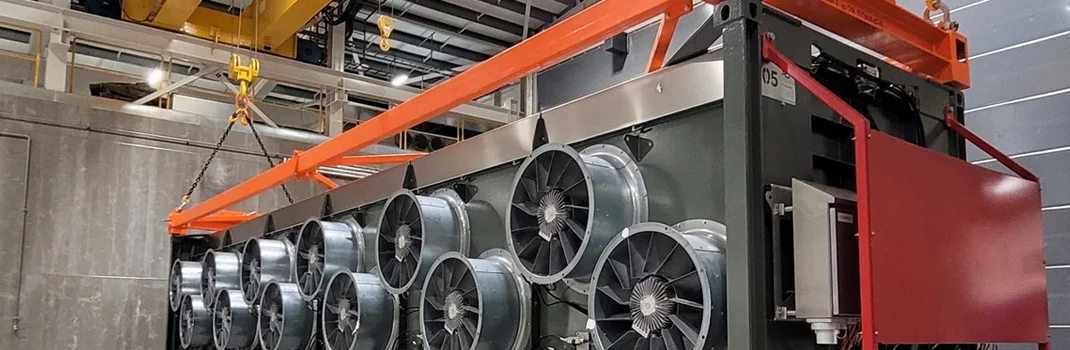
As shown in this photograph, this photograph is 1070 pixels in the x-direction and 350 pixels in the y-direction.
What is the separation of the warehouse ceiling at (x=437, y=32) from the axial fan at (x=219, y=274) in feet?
11.6

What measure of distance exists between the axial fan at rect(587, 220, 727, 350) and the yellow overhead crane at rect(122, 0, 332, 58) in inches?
205

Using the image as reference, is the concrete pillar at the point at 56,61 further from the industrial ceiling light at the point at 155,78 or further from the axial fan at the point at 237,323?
the axial fan at the point at 237,323

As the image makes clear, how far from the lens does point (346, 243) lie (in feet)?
14.1

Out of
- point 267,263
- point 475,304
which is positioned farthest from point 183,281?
point 475,304

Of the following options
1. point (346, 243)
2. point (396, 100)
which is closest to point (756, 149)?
point (346, 243)

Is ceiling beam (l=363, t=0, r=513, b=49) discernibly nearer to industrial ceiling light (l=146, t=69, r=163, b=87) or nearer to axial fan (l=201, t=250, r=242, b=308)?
industrial ceiling light (l=146, t=69, r=163, b=87)

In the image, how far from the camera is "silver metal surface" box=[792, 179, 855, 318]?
6.67 feet

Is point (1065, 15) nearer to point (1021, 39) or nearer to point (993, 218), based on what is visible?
point (1021, 39)

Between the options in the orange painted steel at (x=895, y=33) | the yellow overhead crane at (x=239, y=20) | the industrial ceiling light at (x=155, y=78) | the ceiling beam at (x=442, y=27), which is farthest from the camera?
the ceiling beam at (x=442, y=27)

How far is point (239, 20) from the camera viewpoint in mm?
7492

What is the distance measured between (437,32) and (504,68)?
21.9 feet

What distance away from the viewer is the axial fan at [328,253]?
424 cm

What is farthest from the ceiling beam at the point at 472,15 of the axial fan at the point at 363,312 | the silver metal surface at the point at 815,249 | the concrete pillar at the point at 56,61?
the silver metal surface at the point at 815,249

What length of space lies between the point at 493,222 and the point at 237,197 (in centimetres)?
268
